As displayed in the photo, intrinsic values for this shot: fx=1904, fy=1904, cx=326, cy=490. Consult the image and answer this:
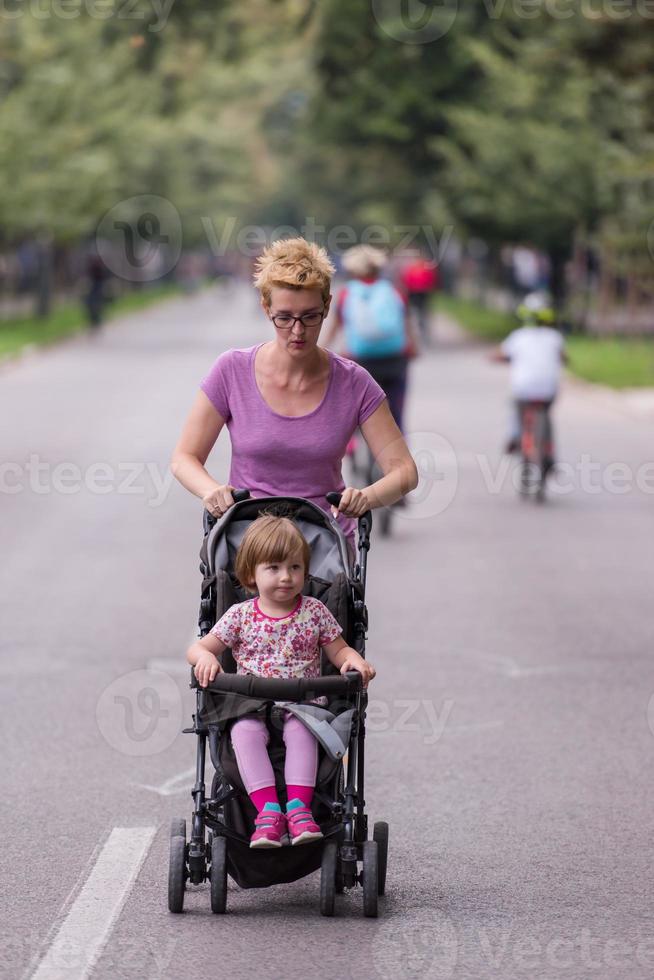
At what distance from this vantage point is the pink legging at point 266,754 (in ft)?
17.0

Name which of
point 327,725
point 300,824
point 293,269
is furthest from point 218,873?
point 293,269

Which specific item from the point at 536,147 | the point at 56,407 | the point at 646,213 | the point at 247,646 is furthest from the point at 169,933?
the point at 536,147

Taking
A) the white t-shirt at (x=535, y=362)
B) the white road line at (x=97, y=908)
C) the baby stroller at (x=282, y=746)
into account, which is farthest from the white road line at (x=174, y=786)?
the white t-shirt at (x=535, y=362)

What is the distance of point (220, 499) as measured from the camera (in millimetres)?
5395

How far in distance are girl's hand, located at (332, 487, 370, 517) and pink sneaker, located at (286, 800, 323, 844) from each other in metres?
0.82

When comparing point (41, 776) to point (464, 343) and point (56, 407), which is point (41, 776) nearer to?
point (56, 407)

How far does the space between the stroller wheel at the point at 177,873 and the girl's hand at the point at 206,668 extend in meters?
0.44

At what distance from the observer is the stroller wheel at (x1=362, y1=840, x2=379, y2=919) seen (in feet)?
17.0

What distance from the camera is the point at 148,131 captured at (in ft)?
185

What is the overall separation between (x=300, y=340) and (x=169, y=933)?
1.70 metres

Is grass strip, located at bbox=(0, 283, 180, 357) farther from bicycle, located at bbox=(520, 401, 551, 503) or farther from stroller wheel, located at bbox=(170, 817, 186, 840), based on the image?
stroller wheel, located at bbox=(170, 817, 186, 840)

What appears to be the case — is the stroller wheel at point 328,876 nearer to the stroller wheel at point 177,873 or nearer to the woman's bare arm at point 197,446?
the stroller wheel at point 177,873

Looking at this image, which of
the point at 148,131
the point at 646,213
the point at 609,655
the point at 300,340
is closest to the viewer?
the point at 300,340

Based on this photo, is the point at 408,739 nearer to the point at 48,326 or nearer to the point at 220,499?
the point at 220,499
